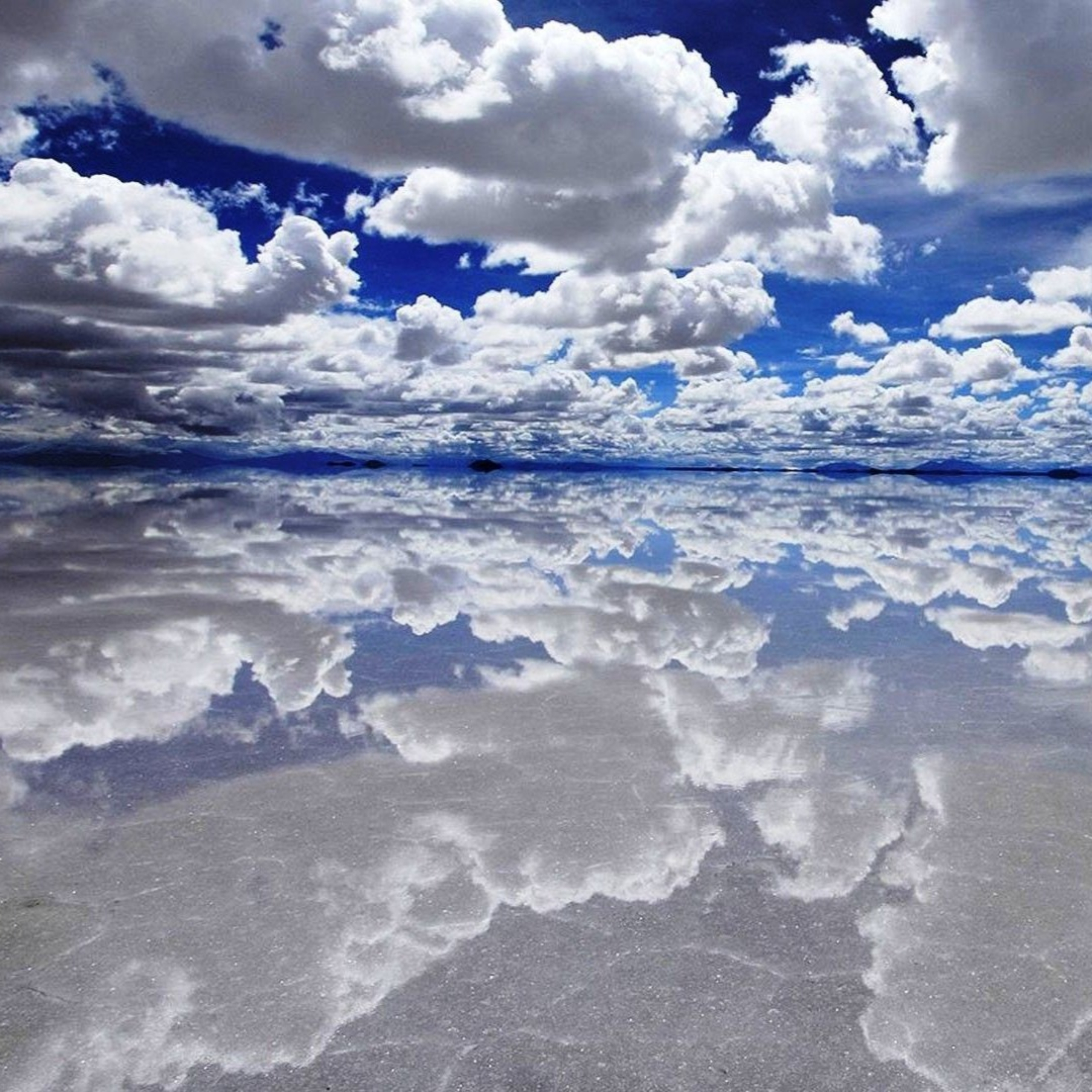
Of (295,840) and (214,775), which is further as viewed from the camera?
(214,775)

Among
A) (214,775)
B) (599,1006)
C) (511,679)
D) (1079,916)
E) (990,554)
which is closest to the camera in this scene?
(599,1006)

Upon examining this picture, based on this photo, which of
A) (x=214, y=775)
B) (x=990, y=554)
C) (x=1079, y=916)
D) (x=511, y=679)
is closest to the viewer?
(x=1079, y=916)

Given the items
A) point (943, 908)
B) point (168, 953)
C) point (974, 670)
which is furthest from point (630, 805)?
point (974, 670)

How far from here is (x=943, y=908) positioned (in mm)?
4852

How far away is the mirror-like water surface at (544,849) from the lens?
12.6 ft

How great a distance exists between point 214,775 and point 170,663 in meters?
3.83

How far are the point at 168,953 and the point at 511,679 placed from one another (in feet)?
18.0

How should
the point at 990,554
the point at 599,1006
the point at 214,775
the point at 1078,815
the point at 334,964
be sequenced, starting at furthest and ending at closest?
the point at 990,554, the point at 214,775, the point at 1078,815, the point at 334,964, the point at 599,1006

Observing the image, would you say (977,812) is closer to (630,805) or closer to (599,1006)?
(630,805)

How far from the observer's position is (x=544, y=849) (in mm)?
5566

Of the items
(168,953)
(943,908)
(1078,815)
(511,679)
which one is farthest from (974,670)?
(168,953)

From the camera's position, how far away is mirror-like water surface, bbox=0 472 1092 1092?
384 centimetres

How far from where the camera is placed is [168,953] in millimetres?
4434

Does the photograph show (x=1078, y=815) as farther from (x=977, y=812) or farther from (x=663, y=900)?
(x=663, y=900)
